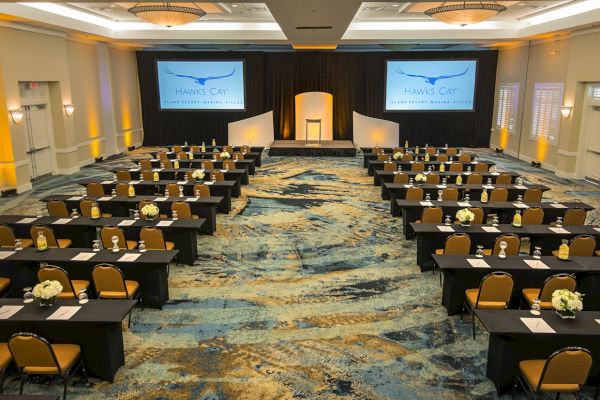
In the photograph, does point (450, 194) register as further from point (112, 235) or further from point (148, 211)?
point (112, 235)

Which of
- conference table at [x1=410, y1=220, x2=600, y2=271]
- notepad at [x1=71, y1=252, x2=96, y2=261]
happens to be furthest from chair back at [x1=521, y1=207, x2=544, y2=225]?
notepad at [x1=71, y1=252, x2=96, y2=261]

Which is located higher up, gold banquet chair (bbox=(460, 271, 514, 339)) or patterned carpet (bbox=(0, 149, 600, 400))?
gold banquet chair (bbox=(460, 271, 514, 339))

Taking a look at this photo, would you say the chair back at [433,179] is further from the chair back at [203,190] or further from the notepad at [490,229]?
the chair back at [203,190]

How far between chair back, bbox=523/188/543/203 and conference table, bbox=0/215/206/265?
298 inches

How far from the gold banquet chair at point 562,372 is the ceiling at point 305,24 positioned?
32.2 ft

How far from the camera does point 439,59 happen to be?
24.3 m

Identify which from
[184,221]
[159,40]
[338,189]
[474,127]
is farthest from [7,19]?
[474,127]

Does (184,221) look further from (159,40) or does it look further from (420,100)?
(420,100)

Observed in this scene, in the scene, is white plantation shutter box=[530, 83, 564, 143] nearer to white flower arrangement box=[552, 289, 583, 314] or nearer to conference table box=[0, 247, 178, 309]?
white flower arrangement box=[552, 289, 583, 314]

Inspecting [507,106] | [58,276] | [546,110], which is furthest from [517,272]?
[507,106]

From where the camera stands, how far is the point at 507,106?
2358 cm

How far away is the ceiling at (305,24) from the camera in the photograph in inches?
575

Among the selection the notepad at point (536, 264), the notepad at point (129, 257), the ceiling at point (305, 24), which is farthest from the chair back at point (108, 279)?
the ceiling at point (305, 24)

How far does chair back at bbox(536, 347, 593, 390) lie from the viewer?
15.4 feet
